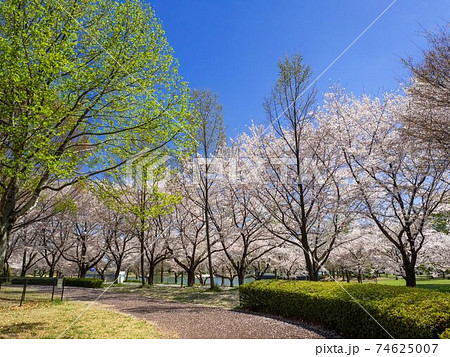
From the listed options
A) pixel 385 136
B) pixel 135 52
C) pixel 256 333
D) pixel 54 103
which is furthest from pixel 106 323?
pixel 385 136

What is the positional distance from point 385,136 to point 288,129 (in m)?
4.52

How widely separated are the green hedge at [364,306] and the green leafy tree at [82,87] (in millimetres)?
5831

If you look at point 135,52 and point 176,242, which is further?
point 176,242

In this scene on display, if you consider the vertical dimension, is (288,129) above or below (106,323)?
above

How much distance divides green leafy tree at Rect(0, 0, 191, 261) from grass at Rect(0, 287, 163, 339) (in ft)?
6.82

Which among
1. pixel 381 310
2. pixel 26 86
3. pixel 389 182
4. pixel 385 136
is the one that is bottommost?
pixel 381 310

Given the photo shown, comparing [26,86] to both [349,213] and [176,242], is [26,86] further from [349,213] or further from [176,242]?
[176,242]

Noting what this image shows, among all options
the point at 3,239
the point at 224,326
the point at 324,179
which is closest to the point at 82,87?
the point at 3,239

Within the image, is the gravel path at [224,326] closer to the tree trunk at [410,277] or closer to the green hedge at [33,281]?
the green hedge at [33,281]

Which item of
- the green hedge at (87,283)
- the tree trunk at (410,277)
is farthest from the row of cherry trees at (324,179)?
the green hedge at (87,283)

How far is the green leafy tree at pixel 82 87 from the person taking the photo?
716 centimetres

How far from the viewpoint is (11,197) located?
8.26m

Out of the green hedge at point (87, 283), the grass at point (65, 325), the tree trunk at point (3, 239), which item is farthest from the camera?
the green hedge at point (87, 283)

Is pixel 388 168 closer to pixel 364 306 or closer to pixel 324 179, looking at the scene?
pixel 324 179
